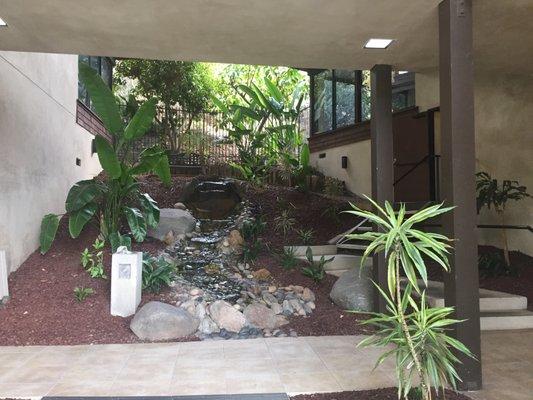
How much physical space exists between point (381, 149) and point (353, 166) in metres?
4.80

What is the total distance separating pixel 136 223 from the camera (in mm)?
6312

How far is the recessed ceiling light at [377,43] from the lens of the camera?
176 inches

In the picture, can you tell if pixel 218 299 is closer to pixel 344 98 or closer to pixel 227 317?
pixel 227 317

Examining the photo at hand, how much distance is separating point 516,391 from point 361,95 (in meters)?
7.50

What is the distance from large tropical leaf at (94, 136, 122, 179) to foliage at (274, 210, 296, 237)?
3128mm

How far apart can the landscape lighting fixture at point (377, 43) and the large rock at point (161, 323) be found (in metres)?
3.71

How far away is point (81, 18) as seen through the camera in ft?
13.1

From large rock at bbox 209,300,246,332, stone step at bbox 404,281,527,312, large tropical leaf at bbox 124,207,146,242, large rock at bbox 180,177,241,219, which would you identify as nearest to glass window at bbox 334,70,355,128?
large rock at bbox 180,177,241,219

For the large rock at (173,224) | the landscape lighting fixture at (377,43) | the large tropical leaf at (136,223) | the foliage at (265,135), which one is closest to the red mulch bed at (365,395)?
the landscape lighting fixture at (377,43)

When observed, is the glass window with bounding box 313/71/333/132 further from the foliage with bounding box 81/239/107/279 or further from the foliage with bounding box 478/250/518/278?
the foliage with bounding box 81/239/107/279

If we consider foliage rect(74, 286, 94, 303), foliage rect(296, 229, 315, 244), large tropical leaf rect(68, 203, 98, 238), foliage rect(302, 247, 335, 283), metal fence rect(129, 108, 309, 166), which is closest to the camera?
foliage rect(74, 286, 94, 303)

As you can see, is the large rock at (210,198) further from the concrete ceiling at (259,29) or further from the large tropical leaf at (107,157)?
the concrete ceiling at (259,29)

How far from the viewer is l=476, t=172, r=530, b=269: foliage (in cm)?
612

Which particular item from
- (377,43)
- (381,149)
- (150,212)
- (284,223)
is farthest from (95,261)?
(377,43)
